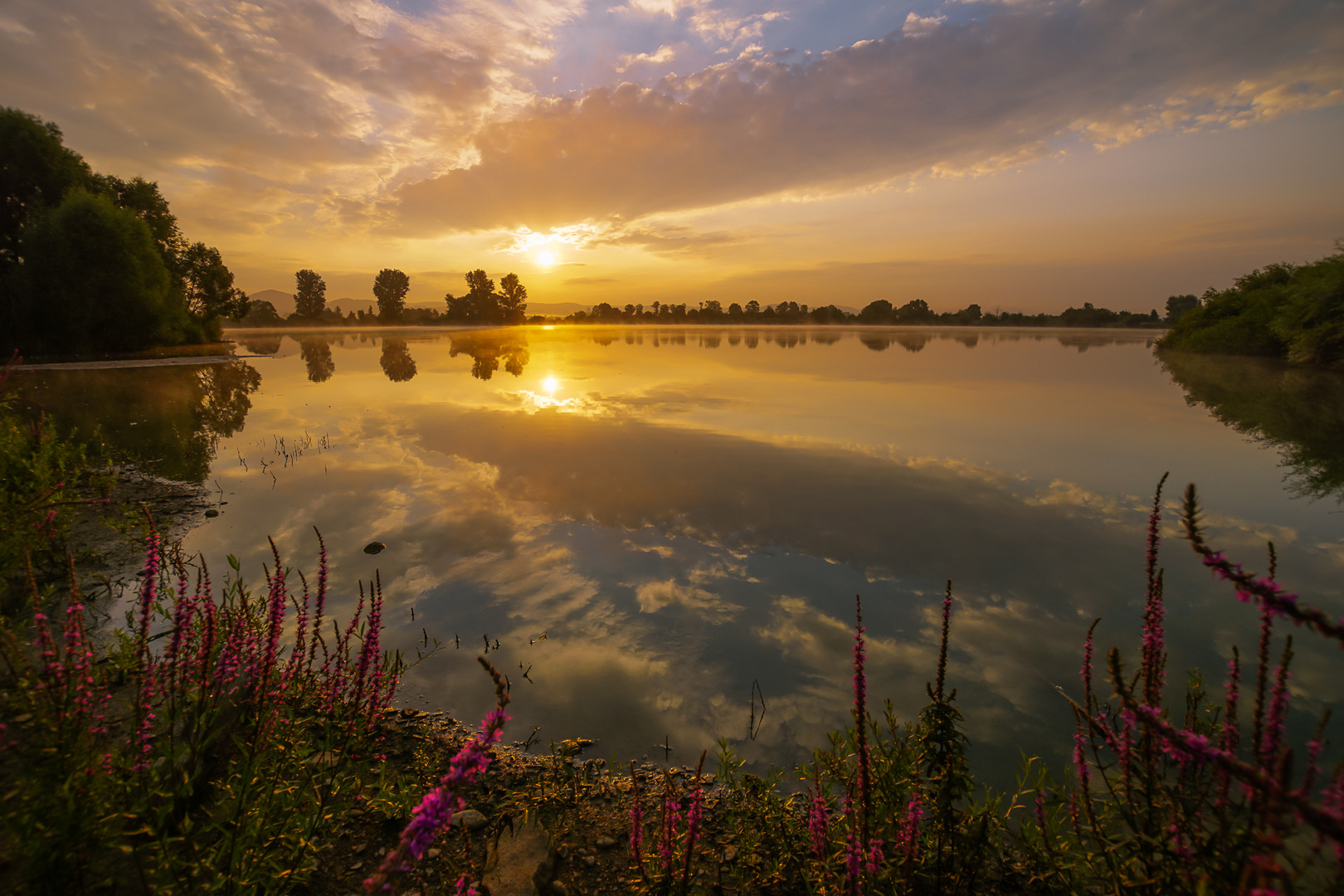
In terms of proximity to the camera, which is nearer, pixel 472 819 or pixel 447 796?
pixel 447 796

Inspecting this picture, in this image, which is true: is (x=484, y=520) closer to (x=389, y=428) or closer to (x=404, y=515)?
(x=404, y=515)

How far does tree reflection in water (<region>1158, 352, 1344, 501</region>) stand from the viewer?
1362 cm

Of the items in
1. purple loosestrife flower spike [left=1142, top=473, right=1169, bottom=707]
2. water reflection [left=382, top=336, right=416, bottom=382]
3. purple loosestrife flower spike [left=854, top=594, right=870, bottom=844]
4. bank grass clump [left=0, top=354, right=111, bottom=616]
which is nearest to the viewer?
purple loosestrife flower spike [left=854, top=594, right=870, bottom=844]

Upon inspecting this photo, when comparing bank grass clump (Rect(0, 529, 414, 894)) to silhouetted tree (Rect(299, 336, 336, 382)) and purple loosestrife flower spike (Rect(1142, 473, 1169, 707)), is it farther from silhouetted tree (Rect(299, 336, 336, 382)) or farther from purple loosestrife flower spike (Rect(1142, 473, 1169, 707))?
silhouetted tree (Rect(299, 336, 336, 382))

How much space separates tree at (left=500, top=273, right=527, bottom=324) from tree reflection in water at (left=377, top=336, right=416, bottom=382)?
115 metres

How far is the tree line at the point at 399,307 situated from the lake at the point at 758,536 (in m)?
149

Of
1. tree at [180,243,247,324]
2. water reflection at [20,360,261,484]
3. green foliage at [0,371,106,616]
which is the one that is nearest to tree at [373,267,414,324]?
tree at [180,243,247,324]

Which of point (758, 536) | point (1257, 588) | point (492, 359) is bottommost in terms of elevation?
point (758, 536)

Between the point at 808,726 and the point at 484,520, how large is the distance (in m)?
7.53

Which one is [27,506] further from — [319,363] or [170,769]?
[319,363]

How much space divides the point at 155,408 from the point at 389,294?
155434mm

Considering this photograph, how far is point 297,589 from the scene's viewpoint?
25.8 ft

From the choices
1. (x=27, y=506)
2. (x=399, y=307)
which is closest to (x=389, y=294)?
(x=399, y=307)

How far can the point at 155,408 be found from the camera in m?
21.9
